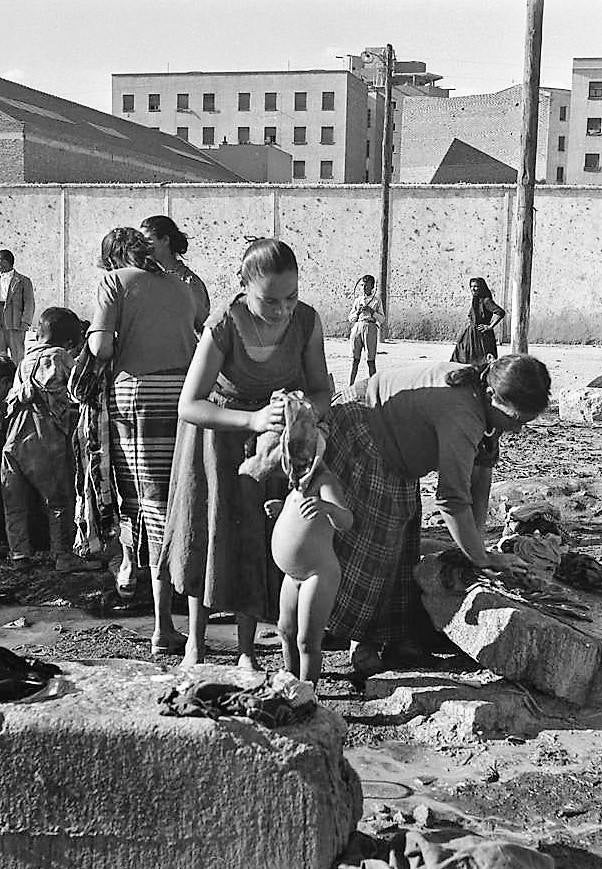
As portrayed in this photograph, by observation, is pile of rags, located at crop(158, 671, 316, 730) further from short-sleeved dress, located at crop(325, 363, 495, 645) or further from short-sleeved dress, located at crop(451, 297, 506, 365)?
short-sleeved dress, located at crop(451, 297, 506, 365)

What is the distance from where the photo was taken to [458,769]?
13.4 ft

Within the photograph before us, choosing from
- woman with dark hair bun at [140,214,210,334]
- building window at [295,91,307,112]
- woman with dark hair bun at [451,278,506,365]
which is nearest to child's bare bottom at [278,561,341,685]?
woman with dark hair bun at [140,214,210,334]

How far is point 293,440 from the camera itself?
3961 millimetres

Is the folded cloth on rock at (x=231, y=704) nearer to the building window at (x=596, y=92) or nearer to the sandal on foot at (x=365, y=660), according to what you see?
the sandal on foot at (x=365, y=660)

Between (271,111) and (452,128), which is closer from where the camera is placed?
(452,128)

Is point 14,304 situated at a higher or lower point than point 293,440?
higher

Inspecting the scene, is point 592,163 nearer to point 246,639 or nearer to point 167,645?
point 167,645

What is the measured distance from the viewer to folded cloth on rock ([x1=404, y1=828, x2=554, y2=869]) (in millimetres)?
2910

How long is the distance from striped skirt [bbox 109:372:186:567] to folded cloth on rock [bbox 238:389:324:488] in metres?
1.20

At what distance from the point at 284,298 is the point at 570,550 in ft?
11.6

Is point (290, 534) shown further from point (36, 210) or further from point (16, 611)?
point (36, 210)

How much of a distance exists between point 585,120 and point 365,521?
211 ft

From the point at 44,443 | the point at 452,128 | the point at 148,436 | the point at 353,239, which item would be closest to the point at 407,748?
the point at 148,436

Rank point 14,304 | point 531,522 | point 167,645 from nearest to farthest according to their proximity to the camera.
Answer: point 167,645 < point 531,522 < point 14,304
